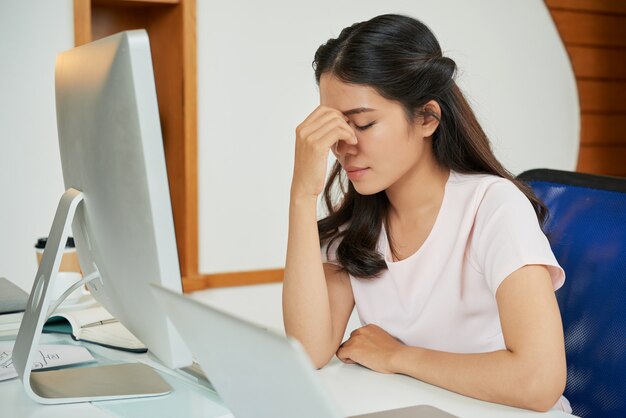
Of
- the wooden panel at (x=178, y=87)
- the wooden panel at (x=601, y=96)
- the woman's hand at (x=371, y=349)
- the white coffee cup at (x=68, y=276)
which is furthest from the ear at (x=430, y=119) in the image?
the wooden panel at (x=601, y=96)

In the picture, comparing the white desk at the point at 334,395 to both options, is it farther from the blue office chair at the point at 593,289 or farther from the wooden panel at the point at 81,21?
the wooden panel at the point at 81,21

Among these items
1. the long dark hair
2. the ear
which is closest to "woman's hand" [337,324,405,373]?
the long dark hair

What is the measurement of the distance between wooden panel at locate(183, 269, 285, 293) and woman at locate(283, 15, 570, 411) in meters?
1.51

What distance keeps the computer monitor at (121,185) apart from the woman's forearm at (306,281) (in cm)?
33

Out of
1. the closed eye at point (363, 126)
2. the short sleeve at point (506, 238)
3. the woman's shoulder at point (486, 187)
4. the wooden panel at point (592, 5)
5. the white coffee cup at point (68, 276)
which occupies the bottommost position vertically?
the white coffee cup at point (68, 276)

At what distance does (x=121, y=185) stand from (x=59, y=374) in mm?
366

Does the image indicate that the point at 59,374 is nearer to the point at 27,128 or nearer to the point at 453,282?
the point at 453,282

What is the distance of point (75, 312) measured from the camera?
161 centimetres

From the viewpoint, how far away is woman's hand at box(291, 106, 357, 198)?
131cm

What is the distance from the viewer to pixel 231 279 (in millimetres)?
3041

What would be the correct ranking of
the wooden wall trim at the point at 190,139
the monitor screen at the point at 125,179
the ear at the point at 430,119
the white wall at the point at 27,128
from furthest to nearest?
the wooden wall trim at the point at 190,139 → the white wall at the point at 27,128 → the ear at the point at 430,119 → the monitor screen at the point at 125,179

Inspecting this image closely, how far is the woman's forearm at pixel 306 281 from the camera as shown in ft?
4.44

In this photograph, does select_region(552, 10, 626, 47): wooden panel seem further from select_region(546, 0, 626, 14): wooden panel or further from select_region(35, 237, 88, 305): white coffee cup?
select_region(35, 237, 88, 305): white coffee cup

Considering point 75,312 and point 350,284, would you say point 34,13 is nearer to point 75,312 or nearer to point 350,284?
point 75,312
